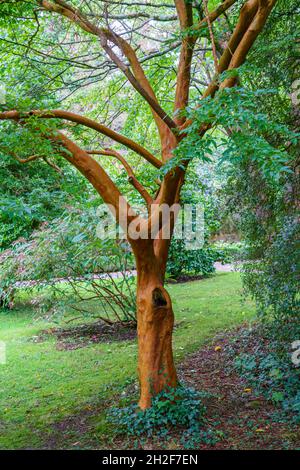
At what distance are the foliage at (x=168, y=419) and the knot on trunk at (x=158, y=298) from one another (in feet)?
2.30

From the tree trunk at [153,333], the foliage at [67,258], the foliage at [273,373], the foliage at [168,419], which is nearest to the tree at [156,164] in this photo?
the tree trunk at [153,333]

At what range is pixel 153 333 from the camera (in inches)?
159

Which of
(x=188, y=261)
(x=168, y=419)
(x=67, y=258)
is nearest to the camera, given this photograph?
(x=168, y=419)

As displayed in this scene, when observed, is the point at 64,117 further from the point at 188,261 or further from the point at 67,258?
the point at 188,261

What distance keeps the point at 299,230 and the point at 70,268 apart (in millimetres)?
3586

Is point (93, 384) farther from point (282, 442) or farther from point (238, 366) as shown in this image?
point (282, 442)

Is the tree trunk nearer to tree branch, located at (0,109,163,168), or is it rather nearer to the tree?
the tree

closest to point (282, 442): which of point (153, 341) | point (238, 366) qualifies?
point (153, 341)

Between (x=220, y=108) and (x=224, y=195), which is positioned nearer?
(x=220, y=108)

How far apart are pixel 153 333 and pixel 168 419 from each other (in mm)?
693

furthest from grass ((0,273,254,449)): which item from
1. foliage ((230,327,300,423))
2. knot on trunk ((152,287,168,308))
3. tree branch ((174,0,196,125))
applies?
tree branch ((174,0,196,125))

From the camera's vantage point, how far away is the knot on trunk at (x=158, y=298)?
13.4 ft

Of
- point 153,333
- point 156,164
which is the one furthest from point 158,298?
point 156,164

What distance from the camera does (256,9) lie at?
3736 mm
